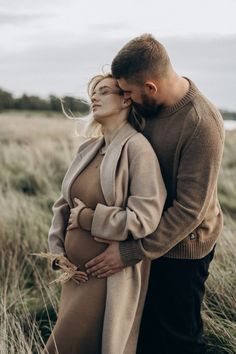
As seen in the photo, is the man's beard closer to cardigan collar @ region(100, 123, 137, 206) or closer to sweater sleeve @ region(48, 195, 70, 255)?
cardigan collar @ region(100, 123, 137, 206)

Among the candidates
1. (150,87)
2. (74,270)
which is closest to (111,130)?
(150,87)

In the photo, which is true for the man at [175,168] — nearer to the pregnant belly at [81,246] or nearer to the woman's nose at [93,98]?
the pregnant belly at [81,246]

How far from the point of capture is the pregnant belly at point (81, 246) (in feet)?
10.7

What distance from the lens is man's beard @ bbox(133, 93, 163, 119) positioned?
10.5 feet

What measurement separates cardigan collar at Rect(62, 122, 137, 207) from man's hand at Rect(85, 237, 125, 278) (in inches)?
8.7

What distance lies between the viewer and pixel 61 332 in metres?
3.41

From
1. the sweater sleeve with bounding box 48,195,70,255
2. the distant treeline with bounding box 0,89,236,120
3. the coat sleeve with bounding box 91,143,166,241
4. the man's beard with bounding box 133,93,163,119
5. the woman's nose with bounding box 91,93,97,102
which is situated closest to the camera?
the coat sleeve with bounding box 91,143,166,241

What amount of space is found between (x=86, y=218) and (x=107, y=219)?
4.8 inches

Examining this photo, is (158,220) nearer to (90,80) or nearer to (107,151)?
(107,151)

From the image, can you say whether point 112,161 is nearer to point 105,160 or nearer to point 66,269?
point 105,160

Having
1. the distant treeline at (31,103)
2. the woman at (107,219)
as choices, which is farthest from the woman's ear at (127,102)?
the distant treeline at (31,103)

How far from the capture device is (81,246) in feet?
10.8

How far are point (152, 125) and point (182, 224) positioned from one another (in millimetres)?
529

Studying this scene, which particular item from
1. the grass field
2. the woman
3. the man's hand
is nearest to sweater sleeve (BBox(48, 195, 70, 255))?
the woman
